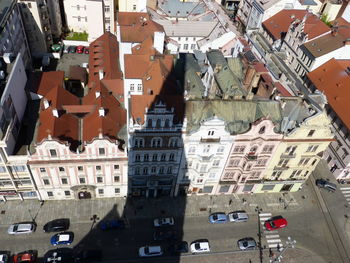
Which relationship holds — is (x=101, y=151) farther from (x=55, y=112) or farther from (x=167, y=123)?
(x=167, y=123)

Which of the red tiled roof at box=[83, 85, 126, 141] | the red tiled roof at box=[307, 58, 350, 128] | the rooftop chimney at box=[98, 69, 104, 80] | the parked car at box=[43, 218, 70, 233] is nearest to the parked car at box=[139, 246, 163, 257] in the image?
the parked car at box=[43, 218, 70, 233]

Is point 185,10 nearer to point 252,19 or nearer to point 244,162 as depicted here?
point 252,19

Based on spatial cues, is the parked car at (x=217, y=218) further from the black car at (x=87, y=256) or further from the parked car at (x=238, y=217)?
the black car at (x=87, y=256)

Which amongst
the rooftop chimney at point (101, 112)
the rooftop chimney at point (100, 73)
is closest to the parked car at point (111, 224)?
the rooftop chimney at point (101, 112)

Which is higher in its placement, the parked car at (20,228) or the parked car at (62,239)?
the parked car at (20,228)

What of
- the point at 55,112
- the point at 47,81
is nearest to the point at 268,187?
the point at 55,112

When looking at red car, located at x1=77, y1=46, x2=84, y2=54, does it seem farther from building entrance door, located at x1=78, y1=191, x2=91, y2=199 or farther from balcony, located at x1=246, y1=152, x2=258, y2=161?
balcony, located at x1=246, y1=152, x2=258, y2=161

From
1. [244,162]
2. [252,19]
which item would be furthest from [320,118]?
[252,19]
